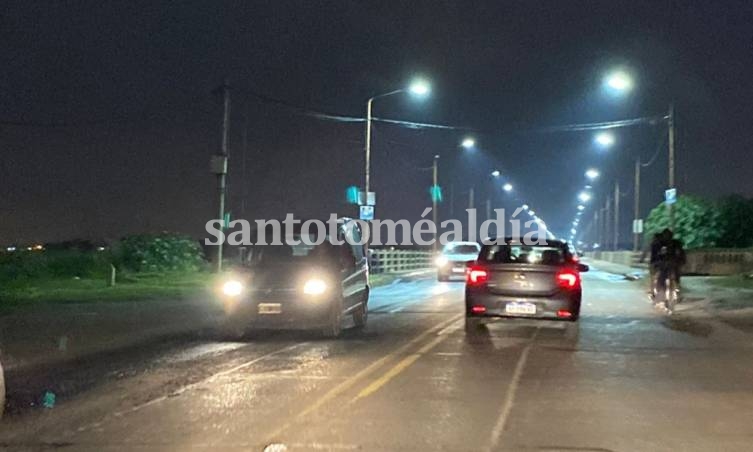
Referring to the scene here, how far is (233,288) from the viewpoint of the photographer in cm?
1553

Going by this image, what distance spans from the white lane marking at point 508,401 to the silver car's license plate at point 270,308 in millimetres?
4008

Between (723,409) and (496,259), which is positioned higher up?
(496,259)

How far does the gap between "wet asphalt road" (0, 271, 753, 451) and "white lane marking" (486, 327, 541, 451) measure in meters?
0.03

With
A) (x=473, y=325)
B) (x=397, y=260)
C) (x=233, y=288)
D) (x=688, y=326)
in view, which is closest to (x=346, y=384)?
(x=233, y=288)

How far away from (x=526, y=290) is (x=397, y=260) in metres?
34.1

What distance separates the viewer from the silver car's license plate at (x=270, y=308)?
15320mm

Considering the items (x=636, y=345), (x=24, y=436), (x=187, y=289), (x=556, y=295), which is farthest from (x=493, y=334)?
(x=187, y=289)

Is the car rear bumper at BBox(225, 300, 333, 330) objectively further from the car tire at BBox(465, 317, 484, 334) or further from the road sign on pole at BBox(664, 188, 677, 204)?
the road sign on pole at BBox(664, 188, 677, 204)

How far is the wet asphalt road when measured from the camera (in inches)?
308

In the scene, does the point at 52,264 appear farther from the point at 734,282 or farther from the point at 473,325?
the point at 734,282

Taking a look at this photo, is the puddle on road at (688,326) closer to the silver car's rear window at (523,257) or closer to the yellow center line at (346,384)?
the silver car's rear window at (523,257)

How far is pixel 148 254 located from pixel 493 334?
23.0 m

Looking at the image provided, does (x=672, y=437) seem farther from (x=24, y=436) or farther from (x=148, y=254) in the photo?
(x=148, y=254)

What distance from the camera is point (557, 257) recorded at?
16.4m
